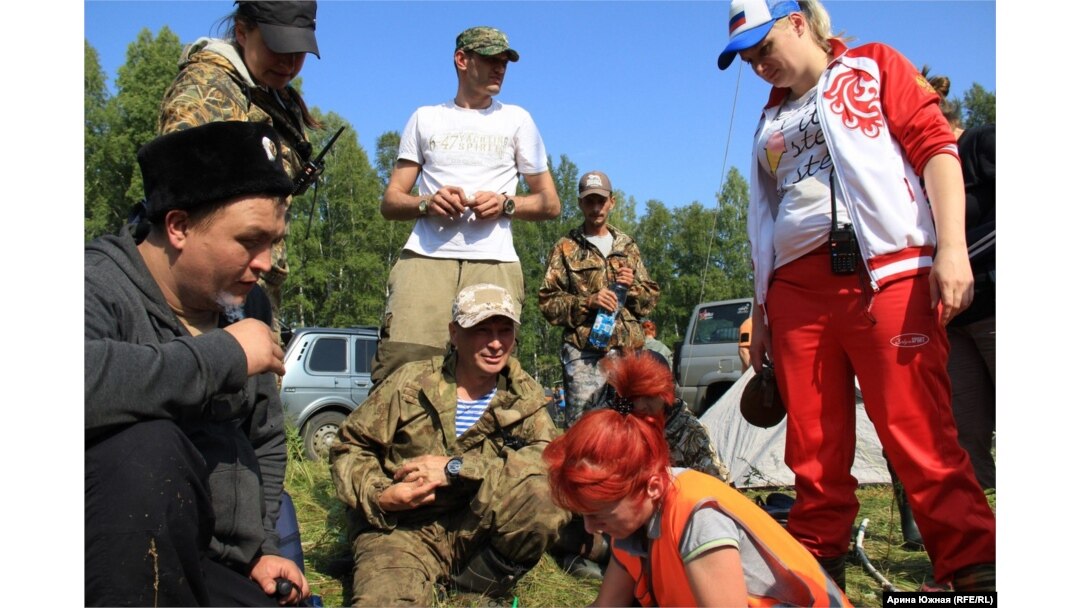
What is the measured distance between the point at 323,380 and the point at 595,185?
22.4 feet

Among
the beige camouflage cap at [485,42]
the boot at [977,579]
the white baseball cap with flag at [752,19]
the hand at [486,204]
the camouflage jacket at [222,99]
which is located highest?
the beige camouflage cap at [485,42]

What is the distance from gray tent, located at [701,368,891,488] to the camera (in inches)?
235

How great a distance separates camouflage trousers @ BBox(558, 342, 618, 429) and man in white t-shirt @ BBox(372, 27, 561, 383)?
4.52 feet

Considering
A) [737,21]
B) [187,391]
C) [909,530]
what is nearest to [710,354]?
[909,530]

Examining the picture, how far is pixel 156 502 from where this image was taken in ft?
5.64

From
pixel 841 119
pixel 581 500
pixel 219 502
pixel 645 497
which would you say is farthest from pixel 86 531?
pixel 841 119

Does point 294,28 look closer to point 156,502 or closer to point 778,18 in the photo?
point 778,18

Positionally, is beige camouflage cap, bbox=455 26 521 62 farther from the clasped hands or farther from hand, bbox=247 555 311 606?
hand, bbox=247 555 311 606

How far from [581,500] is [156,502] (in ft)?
3.35

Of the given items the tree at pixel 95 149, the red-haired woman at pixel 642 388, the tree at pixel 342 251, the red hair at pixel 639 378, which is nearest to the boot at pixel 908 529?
the red-haired woman at pixel 642 388

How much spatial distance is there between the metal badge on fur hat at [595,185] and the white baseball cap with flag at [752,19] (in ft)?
10.1

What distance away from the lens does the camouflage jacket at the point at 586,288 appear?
545 cm

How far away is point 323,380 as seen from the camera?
37.8 feet

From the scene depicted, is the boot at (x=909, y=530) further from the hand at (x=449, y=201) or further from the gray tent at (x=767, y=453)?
the hand at (x=449, y=201)
